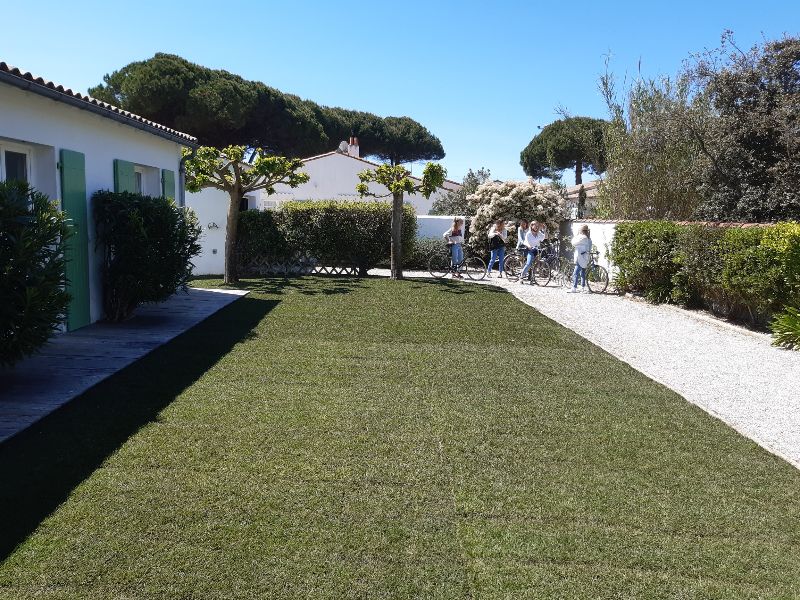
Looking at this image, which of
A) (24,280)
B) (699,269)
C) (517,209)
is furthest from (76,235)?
(517,209)

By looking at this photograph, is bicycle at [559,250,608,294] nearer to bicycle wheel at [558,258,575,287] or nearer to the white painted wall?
bicycle wheel at [558,258,575,287]

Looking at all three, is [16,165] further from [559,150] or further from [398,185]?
[559,150]

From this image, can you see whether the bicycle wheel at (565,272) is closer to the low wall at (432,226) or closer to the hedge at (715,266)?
the hedge at (715,266)

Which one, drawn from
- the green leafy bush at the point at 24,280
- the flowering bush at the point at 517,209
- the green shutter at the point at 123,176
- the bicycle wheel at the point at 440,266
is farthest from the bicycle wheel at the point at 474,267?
the green leafy bush at the point at 24,280

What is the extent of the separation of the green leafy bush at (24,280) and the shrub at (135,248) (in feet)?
10.6

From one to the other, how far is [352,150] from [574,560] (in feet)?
107

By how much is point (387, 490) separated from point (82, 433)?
2.35 m

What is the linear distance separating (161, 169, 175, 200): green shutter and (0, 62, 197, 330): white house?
1254 mm

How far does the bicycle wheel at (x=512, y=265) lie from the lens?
712 inches

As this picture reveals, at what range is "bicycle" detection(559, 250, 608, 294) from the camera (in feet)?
51.7

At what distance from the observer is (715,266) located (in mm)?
11352

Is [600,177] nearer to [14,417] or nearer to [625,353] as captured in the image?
[625,353]

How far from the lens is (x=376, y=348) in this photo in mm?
8523

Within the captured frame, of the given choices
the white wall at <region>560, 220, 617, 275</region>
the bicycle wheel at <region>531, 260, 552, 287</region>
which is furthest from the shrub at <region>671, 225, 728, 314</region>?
the bicycle wheel at <region>531, 260, 552, 287</region>
